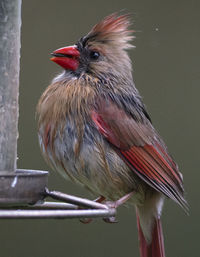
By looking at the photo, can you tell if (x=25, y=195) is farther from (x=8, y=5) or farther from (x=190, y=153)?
(x=190, y=153)

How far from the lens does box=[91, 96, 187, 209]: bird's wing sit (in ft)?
12.2

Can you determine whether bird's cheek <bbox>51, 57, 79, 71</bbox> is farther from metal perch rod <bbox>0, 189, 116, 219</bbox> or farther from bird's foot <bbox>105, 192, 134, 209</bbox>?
metal perch rod <bbox>0, 189, 116, 219</bbox>

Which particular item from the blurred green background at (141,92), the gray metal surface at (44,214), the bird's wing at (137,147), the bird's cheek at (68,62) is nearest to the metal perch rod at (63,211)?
the gray metal surface at (44,214)

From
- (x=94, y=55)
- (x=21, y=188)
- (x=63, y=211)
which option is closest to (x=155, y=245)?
(x=94, y=55)

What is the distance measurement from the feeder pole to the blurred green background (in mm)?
2044

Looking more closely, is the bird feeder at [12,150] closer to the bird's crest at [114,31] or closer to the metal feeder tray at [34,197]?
the metal feeder tray at [34,197]

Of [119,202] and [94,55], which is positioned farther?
[94,55]

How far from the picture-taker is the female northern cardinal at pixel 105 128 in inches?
143

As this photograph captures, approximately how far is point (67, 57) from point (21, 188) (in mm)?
925

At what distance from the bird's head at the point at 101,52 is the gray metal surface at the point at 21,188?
798 millimetres

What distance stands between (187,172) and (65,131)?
89.1 inches

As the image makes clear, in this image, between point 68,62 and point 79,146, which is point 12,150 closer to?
point 79,146

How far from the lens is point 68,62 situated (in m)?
3.87

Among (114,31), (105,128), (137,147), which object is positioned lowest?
(137,147)
